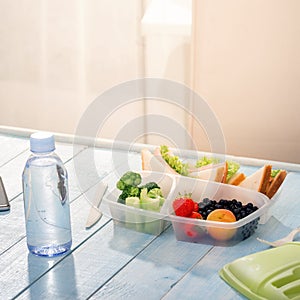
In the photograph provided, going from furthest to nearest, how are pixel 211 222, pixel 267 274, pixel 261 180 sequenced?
pixel 261 180 → pixel 211 222 → pixel 267 274

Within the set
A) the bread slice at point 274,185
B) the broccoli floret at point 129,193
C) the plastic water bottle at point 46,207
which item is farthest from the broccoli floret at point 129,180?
the bread slice at point 274,185

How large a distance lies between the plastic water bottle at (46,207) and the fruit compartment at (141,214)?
11cm

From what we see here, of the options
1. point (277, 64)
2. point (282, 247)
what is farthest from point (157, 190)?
point (277, 64)

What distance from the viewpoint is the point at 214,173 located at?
1.37 meters

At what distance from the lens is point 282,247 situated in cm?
122

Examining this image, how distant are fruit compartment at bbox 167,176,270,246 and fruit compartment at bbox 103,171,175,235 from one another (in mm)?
21

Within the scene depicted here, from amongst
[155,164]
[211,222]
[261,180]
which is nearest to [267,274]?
[211,222]

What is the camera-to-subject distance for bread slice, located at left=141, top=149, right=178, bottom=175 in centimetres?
140

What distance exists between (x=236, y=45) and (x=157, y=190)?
2.66ft

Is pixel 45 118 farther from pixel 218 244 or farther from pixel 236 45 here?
pixel 218 244

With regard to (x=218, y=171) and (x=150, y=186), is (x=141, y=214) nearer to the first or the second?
(x=150, y=186)

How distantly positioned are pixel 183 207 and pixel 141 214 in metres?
0.08

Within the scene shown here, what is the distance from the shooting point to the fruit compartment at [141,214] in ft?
4.23

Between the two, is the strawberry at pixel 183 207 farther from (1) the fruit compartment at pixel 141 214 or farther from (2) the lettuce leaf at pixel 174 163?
(2) the lettuce leaf at pixel 174 163
